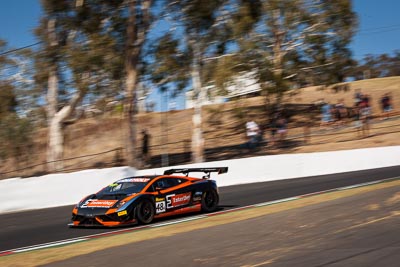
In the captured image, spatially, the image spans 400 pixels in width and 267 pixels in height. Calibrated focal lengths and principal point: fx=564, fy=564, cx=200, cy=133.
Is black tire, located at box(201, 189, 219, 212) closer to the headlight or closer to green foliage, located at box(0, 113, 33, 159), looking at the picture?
the headlight

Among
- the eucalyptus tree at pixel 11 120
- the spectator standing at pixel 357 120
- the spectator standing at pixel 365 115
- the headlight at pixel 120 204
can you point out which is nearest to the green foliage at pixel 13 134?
the eucalyptus tree at pixel 11 120

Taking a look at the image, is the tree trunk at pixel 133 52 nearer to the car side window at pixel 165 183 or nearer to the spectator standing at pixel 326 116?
the car side window at pixel 165 183

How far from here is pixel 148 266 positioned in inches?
290

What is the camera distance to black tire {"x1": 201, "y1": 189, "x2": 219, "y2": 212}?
1383 centimetres

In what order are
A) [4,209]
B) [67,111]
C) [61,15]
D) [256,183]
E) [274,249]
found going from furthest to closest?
[67,111]
[61,15]
[256,183]
[4,209]
[274,249]

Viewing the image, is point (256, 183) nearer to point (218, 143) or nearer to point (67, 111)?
point (67, 111)

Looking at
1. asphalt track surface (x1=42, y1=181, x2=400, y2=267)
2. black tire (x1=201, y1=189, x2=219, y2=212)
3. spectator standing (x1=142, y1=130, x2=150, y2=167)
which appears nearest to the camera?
asphalt track surface (x1=42, y1=181, x2=400, y2=267)

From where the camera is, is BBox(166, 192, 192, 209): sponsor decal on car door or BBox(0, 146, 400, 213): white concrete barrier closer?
BBox(166, 192, 192, 209): sponsor decal on car door

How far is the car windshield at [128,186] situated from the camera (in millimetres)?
12492

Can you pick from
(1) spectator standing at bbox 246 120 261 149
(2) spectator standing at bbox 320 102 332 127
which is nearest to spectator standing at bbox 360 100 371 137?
(2) spectator standing at bbox 320 102 332 127

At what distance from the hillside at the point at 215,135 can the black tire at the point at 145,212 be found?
19.9 meters

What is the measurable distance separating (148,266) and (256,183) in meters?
14.9

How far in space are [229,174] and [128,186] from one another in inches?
397

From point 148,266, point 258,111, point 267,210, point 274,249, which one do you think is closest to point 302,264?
point 274,249
